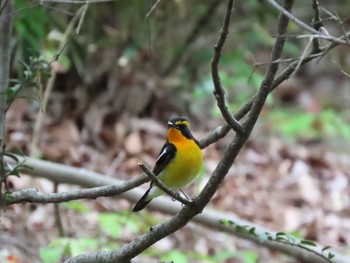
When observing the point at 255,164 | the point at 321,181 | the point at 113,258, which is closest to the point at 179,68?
the point at 255,164

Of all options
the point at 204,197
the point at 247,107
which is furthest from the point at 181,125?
the point at 204,197

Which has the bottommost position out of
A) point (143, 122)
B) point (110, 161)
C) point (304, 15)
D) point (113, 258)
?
point (113, 258)

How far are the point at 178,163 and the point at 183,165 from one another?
0.02m

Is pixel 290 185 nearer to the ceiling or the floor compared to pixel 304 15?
nearer to the floor

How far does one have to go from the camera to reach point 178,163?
2.80 m

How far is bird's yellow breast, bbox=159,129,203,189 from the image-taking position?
2795 mm

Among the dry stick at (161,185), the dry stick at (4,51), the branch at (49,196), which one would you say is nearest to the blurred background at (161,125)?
the dry stick at (4,51)

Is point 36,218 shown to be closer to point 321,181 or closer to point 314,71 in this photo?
point 321,181

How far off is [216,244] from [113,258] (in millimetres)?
3045

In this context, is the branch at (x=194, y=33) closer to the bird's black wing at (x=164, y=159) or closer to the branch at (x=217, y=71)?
the bird's black wing at (x=164, y=159)

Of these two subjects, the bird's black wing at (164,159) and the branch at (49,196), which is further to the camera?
the bird's black wing at (164,159)

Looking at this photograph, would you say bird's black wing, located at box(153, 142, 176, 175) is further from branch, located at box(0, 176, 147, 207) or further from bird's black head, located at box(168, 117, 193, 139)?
branch, located at box(0, 176, 147, 207)

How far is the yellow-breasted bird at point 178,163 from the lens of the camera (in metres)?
2.80

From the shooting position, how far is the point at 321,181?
6910 mm
